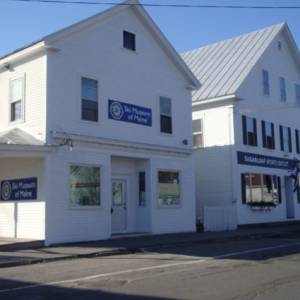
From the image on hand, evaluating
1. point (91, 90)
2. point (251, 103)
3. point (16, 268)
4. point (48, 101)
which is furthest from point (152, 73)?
point (16, 268)

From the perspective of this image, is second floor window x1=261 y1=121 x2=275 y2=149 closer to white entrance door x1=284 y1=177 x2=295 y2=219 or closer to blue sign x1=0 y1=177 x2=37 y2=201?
white entrance door x1=284 y1=177 x2=295 y2=219

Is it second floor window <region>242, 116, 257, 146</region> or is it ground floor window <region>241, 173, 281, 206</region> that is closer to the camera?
ground floor window <region>241, 173, 281, 206</region>

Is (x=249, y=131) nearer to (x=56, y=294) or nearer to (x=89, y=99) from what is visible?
(x=89, y=99)

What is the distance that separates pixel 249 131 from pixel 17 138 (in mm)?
14224

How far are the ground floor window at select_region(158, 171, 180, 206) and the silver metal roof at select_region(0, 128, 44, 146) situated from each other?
6278mm

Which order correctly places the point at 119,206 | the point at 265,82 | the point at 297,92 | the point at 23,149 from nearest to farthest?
the point at 23,149 < the point at 119,206 < the point at 265,82 < the point at 297,92

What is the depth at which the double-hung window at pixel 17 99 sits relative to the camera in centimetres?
1870

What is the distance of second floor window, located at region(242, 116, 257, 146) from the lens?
1074 inches

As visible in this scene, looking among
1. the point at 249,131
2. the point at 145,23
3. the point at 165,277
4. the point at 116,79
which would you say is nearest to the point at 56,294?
the point at 165,277

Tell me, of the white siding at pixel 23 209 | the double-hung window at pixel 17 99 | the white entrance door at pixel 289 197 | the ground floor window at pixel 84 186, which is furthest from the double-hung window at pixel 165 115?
the white entrance door at pixel 289 197

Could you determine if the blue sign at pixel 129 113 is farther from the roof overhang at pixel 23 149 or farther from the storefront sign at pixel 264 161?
the storefront sign at pixel 264 161

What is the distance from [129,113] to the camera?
20.5 m

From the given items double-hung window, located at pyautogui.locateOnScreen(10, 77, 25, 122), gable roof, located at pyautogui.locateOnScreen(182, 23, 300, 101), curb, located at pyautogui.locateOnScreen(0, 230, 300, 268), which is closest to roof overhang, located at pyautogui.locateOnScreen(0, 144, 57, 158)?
double-hung window, located at pyautogui.locateOnScreen(10, 77, 25, 122)

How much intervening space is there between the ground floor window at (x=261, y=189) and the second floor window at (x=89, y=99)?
34.2 ft
